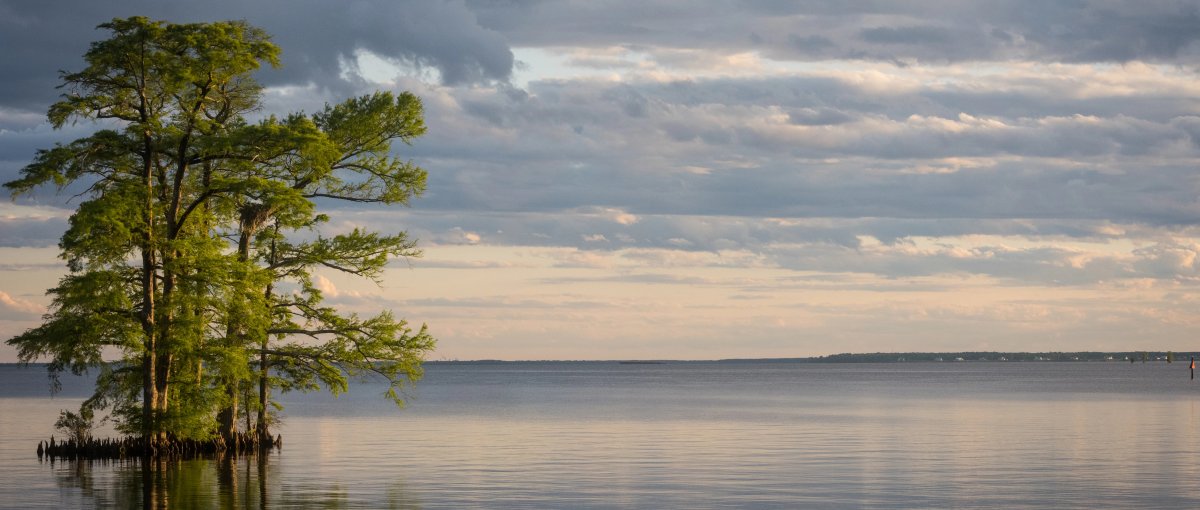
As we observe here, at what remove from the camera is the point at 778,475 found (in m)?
39.0

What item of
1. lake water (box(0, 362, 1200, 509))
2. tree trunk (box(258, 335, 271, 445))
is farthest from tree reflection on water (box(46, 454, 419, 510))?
tree trunk (box(258, 335, 271, 445))

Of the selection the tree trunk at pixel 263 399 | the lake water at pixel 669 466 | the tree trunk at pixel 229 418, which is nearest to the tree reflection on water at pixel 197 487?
the lake water at pixel 669 466

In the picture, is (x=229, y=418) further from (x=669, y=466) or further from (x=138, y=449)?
(x=669, y=466)

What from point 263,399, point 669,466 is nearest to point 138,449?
point 263,399

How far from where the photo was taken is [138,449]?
44469 millimetres

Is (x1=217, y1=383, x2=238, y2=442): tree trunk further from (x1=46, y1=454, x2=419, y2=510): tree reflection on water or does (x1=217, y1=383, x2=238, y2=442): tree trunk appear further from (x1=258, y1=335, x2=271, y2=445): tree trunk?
(x1=46, y1=454, x2=419, y2=510): tree reflection on water

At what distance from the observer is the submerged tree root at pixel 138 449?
44406 millimetres

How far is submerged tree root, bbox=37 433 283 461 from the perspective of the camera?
146 feet

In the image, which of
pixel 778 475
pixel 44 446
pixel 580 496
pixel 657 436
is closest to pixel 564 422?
pixel 657 436

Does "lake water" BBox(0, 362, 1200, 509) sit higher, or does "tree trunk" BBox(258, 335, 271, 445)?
"tree trunk" BBox(258, 335, 271, 445)

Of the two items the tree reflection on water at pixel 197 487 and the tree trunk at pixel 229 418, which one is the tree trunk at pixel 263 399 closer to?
the tree trunk at pixel 229 418

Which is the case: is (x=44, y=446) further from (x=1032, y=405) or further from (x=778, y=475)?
(x=1032, y=405)

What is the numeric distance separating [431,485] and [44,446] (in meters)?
20.8

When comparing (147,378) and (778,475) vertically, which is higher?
(147,378)
